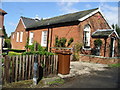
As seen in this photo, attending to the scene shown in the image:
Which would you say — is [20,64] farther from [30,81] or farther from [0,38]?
[0,38]

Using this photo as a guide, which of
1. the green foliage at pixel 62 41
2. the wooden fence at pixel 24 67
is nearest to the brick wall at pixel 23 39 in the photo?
the green foliage at pixel 62 41

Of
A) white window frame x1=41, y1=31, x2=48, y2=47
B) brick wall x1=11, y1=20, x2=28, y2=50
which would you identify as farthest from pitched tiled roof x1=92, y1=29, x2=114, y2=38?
brick wall x1=11, y1=20, x2=28, y2=50

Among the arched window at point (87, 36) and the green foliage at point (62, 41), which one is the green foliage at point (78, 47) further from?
the green foliage at point (62, 41)

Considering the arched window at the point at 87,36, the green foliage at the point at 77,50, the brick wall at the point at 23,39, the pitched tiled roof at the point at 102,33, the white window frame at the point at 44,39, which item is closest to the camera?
the green foliage at the point at 77,50

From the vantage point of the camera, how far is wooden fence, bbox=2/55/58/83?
527 centimetres

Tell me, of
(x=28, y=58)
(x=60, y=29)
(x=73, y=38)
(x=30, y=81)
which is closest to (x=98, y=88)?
(x=30, y=81)

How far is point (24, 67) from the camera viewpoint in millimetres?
5738

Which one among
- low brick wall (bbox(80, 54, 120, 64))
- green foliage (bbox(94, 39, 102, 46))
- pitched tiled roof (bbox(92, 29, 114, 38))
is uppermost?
pitched tiled roof (bbox(92, 29, 114, 38))

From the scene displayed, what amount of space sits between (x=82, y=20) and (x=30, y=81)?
10773mm

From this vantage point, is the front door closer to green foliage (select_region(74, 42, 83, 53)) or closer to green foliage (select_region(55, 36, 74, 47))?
green foliage (select_region(74, 42, 83, 53))

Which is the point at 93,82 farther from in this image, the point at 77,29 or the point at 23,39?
the point at 23,39

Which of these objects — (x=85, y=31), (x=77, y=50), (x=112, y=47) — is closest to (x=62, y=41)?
(x=77, y=50)

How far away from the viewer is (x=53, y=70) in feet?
22.4

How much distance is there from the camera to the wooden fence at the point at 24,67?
5.27 m
